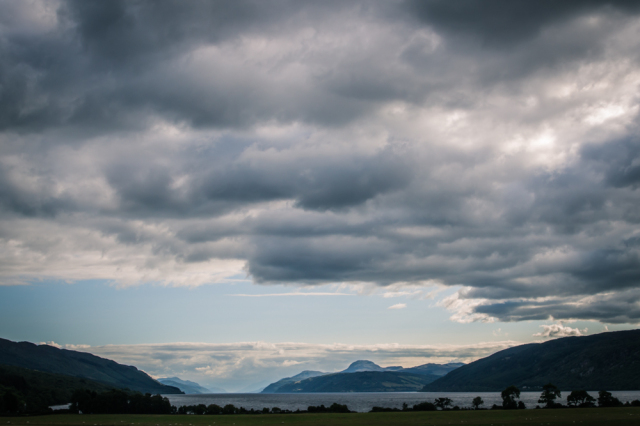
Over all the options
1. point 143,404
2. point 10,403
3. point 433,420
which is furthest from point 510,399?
point 10,403

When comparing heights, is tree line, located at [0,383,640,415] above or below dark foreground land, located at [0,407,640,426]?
below

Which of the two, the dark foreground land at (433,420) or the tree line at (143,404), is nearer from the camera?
the dark foreground land at (433,420)

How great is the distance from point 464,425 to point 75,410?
138 meters

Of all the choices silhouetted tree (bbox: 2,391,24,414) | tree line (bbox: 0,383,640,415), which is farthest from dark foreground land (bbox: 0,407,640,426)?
silhouetted tree (bbox: 2,391,24,414)

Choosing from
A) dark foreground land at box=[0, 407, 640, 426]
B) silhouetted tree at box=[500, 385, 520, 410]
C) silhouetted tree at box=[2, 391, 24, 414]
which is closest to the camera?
dark foreground land at box=[0, 407, 640, 426]

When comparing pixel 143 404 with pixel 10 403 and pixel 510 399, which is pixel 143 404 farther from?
pixel 510 399

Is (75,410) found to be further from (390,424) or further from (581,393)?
(581,393)

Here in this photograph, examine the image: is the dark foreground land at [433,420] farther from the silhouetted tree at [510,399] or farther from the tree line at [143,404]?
the tree line at [143,404]

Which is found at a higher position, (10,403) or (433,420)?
(433,420)

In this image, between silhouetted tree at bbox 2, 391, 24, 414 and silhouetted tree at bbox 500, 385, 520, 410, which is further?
silhouetted tree at bbox 500, 385, 520, 410

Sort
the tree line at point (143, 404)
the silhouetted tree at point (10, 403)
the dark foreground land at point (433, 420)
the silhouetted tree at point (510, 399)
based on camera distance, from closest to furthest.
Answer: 1. the dark foreground land at point (433, 420)
2. the silhouetted tree at point (10, 403)
3. the tree line at point (143, 404)
4. the silhouetted tree at point (510, 399)

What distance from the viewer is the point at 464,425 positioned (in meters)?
88.2

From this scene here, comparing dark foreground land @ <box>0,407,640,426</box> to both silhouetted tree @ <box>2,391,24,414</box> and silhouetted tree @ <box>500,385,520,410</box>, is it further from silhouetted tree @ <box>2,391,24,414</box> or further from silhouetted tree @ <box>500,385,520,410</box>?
silhouetted tree @ <box>2,391,24,414</box>

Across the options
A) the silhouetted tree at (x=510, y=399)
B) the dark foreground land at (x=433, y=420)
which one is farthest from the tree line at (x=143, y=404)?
the dark foreground land at (x=433, y=420)
